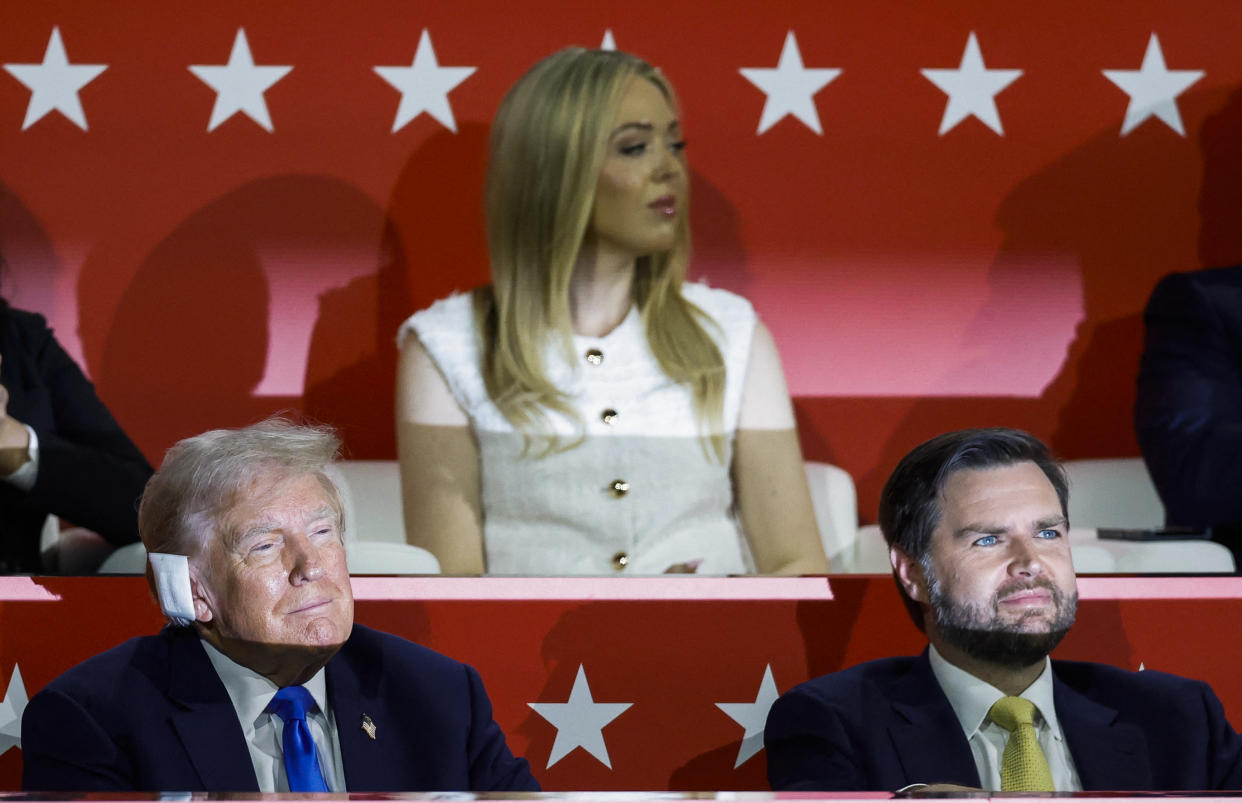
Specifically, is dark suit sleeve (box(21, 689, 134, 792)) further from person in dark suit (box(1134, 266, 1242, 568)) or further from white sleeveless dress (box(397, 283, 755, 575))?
person in dark suit (box(1134, 266, 1242, 568))

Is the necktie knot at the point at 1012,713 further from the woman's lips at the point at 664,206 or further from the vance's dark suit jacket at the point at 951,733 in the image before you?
the woman's lips at the point at 664,206

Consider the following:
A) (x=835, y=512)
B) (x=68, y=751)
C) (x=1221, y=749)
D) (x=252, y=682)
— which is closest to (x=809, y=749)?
(x=1221, y=749)

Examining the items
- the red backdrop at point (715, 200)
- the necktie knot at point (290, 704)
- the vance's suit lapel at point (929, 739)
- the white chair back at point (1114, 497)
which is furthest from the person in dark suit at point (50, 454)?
the white chair back at point (1114, 497)

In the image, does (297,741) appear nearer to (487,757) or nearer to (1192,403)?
(487,757)

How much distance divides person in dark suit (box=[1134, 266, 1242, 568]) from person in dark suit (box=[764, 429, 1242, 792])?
2.16 feet

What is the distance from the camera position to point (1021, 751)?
149 centimetres

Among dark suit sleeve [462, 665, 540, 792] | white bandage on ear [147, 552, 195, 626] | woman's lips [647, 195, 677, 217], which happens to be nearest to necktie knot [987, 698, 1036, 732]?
dark suit sleeve [462, 665, 540, 792]

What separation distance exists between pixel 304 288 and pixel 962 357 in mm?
1223

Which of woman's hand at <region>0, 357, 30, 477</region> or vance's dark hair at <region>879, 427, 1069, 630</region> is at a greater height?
woman's hand at <region>0, 357, 30, 477</region>

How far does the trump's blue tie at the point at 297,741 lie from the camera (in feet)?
4.57

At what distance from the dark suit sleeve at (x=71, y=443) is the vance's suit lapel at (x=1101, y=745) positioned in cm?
124

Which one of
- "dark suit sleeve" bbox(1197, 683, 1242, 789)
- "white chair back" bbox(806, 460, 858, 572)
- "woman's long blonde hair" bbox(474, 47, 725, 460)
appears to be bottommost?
"dark suit sleeve" bbox(1197, 683, 1242, 789)

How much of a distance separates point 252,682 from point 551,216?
1.05 metres

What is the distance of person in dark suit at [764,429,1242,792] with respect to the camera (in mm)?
1502
